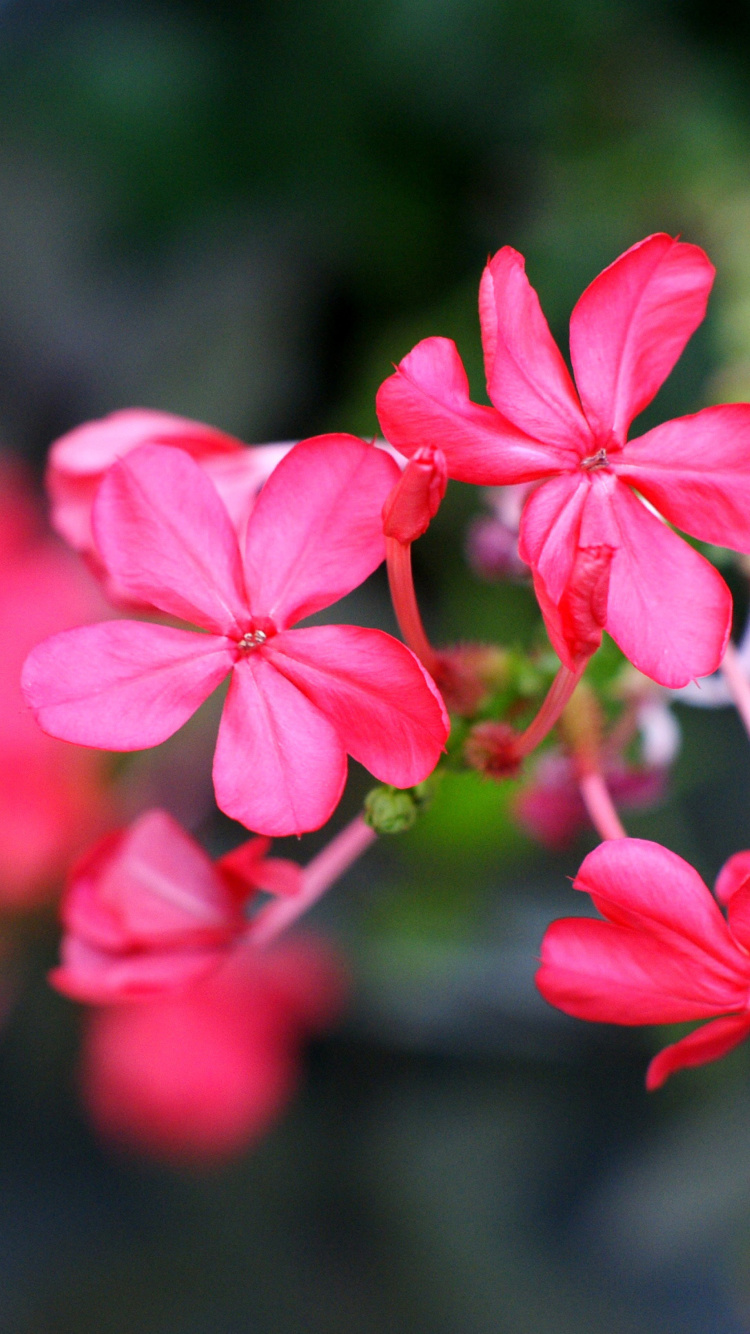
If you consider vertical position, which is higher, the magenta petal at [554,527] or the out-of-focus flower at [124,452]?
the out-of-focus flower at [124,452]

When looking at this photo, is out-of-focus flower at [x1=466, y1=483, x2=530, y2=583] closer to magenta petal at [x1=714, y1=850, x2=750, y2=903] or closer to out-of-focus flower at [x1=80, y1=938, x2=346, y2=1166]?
magenta petal at [x1=714, y1=850, x2=750, y2=903]

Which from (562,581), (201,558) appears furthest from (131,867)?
(562,581)

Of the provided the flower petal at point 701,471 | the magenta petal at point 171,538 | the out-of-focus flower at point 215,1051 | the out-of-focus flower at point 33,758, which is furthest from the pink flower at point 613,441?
the out-of-focus flower at point 215,1051

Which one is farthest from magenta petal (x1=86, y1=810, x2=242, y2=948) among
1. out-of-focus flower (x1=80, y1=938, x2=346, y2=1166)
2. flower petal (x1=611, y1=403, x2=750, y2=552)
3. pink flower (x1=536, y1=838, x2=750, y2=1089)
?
out-of-focus flower (x1=80, y1=938, x2=346, y2=1166)

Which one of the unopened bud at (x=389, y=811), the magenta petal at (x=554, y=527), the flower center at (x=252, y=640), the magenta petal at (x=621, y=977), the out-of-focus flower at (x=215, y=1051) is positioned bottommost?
the out-of-focus flower at (x=215, y=1051)

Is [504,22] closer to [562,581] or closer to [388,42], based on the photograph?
[388,42]

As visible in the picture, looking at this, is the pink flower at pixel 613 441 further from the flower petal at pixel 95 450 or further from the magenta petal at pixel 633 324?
the flower petal at pixel 95 450

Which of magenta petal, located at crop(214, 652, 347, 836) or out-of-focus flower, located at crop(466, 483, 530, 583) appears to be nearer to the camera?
magenta petal, located at crop(214, 652, 347, 836)

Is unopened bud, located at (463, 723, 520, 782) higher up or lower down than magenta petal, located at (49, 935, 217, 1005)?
higher up
